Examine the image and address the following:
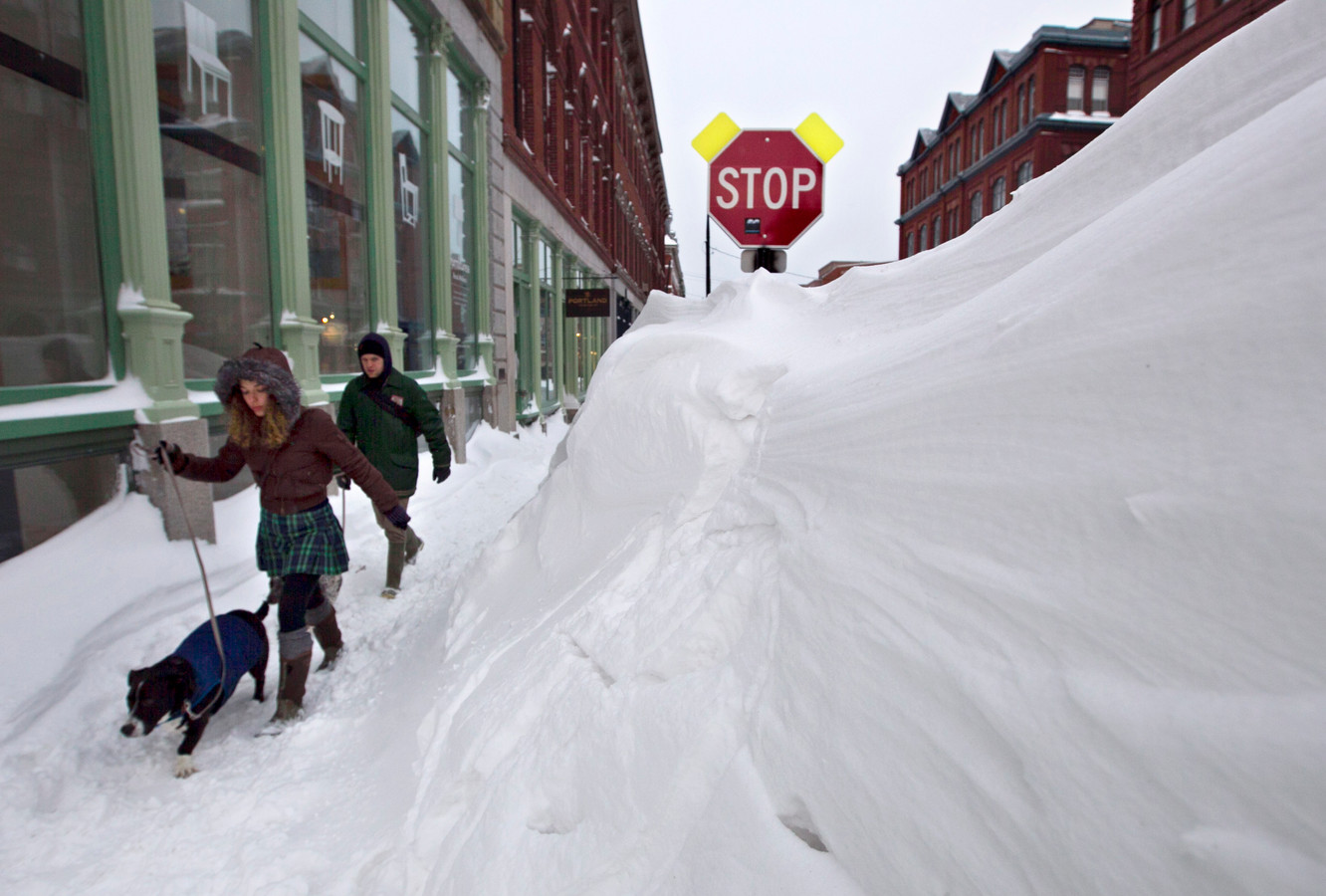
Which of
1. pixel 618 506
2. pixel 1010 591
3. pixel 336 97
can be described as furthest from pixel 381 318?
pixel 1010 591

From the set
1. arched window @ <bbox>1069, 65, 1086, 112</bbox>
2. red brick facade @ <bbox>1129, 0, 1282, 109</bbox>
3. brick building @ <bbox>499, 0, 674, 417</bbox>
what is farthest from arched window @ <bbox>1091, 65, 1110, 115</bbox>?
brick building @ <bbox>499, 0, 674, 417</bbox>

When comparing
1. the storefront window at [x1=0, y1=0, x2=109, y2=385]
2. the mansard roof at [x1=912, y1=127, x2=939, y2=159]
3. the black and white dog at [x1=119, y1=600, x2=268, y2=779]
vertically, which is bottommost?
the black and white dog at [x1=119, y1=600, x2=268, y2=779]

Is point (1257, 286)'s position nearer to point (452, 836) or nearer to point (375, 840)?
point (452, 836)

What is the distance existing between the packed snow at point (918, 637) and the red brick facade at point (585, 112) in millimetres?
10934

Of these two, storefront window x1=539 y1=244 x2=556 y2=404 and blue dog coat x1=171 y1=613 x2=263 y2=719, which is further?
storefront window x1=539 y1=244 x2=556 y2=404

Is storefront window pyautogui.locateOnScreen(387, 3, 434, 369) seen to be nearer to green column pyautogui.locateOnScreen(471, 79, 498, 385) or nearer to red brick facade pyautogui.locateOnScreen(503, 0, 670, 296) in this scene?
green column pyautogui.locateOnScreen(471, 79, 498, 385)

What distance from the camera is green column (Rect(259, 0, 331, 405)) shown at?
19.3 feet

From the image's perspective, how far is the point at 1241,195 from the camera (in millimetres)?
1192

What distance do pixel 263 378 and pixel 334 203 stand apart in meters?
4.85

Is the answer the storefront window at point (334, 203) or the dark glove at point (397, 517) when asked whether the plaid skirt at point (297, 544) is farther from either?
the storefront window at point (334, 203)

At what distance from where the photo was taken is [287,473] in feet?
→ 10.6

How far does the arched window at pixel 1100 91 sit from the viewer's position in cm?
3069

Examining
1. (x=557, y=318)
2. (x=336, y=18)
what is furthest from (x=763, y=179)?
(x=557, y=318)

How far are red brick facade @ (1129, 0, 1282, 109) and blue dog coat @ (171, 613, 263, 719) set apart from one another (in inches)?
955
